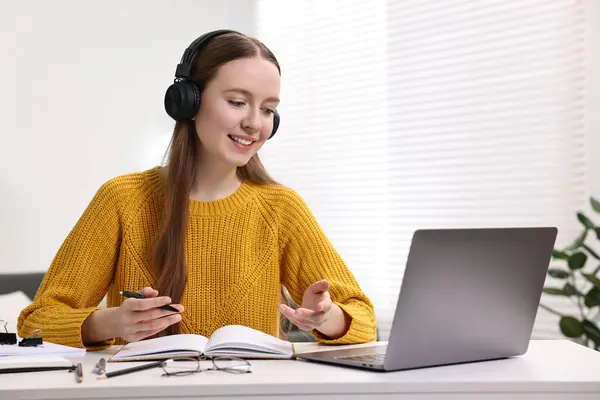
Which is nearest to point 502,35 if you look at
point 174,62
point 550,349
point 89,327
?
point 174,62

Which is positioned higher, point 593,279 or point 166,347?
point 166,347

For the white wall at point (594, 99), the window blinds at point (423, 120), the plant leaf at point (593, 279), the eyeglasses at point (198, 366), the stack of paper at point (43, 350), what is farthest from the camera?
the window blinds at point (423, 120)

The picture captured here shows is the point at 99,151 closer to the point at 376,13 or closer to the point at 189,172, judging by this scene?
the point at 376,13

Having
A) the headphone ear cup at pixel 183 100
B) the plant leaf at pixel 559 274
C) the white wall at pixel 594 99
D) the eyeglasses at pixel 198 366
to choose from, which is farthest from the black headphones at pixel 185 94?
the white wall at pixel 594 99

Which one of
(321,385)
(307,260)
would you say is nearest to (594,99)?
(307,260)

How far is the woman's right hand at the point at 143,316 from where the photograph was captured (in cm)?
123

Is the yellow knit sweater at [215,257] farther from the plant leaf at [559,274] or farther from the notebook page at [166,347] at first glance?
the plant leaf at [559,274]

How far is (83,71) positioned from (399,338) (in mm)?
3174

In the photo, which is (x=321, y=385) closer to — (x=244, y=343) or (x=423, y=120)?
(x=244, y=343)

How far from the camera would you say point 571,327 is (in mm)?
2615

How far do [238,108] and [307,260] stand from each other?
14.3 inches

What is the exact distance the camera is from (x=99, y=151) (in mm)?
3934

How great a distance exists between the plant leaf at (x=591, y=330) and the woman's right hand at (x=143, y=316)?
1795mm

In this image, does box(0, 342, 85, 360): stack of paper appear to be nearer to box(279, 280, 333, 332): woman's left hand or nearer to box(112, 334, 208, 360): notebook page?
box(112, 334, 208, 360): notebook page
